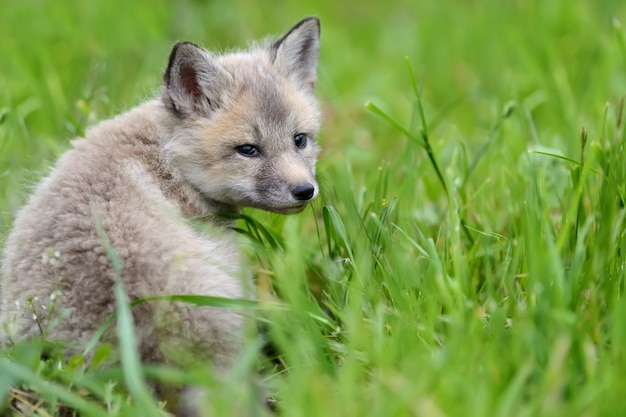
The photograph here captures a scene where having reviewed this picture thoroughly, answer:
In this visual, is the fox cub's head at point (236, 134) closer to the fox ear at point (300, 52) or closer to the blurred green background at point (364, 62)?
the fox ear at point (300, 52)

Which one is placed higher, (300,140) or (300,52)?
(300,52)

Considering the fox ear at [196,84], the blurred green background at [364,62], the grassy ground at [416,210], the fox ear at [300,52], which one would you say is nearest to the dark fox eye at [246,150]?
the fox ear at [196,84]

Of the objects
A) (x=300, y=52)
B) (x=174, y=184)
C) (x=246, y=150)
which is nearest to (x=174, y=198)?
(x=174, y=184)

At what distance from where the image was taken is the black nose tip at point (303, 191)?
165 inches

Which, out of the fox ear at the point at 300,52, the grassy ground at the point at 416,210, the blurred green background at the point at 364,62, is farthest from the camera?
the blurred green background at the point at 364,62

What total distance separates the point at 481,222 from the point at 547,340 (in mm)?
1827

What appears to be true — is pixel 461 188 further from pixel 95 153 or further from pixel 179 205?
pixel 95 153

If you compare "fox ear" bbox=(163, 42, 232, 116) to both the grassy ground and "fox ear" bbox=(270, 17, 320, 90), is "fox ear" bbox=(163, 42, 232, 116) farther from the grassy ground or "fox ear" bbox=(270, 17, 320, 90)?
the grassy ground

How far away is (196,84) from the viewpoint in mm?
4461

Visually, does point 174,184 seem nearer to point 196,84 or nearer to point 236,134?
point 236,134

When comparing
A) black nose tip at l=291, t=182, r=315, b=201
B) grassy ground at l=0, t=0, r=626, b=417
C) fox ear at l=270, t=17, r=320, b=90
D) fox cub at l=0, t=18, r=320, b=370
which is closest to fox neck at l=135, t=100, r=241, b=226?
fox cub at l=0, t=18, r=320, b=370

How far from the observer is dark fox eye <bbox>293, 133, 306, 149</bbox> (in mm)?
4600

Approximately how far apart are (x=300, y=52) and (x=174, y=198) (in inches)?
51.5

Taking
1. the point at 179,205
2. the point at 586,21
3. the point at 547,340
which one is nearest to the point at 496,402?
the point at 547,340
